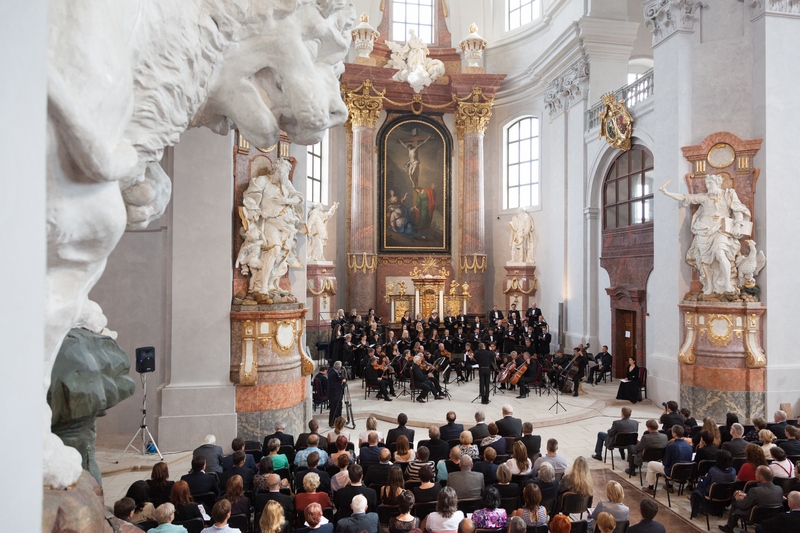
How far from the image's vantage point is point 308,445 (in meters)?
7.31

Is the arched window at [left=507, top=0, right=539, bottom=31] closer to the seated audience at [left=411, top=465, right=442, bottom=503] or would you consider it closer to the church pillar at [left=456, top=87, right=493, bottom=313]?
the church pillar at [left=456, top=87, right=493, bottom=313]

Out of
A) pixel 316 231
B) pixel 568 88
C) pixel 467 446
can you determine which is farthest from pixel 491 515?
pixel 568 88

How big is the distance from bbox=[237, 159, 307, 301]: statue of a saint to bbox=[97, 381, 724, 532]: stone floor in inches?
125

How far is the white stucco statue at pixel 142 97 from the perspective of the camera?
4.23 feet

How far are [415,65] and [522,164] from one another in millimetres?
6262

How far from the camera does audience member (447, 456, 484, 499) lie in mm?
6250

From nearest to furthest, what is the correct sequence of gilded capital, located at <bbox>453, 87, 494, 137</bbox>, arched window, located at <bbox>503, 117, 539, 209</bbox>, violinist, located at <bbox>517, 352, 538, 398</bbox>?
1. violinist, located at <bbox>517, 352, 538, 398</bbox>
2. arched window, located at <bbox>503, 117, 539, 209</bbox>
3. gilded capital, located at <bbox>453, 87, 494, 137</bbox>

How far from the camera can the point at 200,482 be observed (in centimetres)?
614

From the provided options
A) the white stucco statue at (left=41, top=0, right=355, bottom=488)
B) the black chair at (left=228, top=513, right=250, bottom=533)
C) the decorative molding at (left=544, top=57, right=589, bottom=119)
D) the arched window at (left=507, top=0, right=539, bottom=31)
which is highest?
the arched window at (left=507, top=0, right=539, bottom=31)

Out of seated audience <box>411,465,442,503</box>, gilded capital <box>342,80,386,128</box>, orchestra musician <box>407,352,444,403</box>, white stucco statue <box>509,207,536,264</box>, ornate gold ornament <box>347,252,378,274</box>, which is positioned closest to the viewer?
seated audience <box>411,465,442,503</box>

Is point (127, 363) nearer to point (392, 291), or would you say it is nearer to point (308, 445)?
point (308, 445)

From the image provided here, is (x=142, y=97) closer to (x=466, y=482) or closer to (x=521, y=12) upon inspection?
(x=466, y=482)

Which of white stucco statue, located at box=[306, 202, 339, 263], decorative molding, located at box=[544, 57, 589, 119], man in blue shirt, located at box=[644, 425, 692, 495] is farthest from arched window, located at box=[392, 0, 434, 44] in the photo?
man in blue shirt, located at box=[644, 425, 692, 495]

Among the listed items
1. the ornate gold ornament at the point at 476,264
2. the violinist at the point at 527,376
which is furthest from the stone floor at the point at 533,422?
the ornate gold ornament at the point at 476,264
